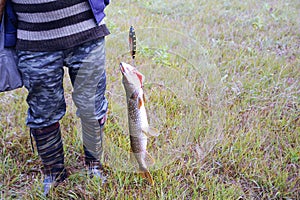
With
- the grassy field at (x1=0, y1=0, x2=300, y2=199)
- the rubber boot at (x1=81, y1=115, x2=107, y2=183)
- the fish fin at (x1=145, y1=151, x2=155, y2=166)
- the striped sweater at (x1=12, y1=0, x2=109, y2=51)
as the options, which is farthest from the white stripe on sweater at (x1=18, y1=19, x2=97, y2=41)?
the fish fin at (x1=145, y1=151, x2=155, y2=166)

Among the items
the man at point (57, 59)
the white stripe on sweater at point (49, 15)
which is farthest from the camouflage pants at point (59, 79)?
the white stripe on sweater at point (49, 15)

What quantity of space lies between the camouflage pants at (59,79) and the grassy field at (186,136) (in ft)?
0.89

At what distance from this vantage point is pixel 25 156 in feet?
7.14

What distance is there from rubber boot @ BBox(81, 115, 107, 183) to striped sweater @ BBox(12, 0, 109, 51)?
522mm

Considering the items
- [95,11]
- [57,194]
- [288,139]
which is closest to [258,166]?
[288,139]

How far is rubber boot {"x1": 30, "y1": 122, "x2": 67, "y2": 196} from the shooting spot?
175 centimetres

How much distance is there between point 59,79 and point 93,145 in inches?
20.3

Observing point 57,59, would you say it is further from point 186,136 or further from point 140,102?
point 186,136

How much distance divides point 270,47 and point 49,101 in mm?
2848

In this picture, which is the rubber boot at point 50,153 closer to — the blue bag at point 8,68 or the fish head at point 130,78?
the blue bag at point 8,68

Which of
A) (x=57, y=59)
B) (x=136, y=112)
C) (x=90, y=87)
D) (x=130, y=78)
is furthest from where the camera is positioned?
(x=90, y=87)

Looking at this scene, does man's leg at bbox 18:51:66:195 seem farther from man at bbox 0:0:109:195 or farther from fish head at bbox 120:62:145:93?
fish head at bbox 120:62:145:93

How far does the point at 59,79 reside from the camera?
1.60 meters

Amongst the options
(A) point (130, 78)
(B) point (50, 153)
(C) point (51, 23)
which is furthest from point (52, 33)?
(B) point (50, 153)
